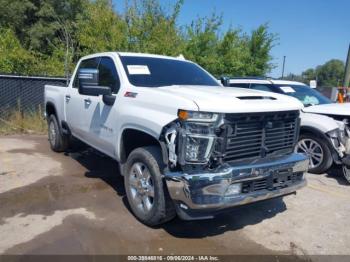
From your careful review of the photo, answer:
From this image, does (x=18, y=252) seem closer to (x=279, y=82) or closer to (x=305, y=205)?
(x=305, y=205)

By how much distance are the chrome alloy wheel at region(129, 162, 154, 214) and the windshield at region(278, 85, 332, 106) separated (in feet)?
15.2

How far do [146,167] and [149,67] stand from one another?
5.51 feet

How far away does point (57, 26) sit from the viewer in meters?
30.9

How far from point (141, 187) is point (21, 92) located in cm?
781

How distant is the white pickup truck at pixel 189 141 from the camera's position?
11.6 ft

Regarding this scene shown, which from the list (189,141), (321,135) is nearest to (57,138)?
(189,141)

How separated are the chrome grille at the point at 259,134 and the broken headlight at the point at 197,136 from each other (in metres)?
0.18

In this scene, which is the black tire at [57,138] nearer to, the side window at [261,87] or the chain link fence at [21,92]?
the chain link fence at [21,92]

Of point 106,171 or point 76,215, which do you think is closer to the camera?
point 76,215

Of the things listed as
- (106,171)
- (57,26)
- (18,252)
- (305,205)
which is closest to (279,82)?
(305,205)

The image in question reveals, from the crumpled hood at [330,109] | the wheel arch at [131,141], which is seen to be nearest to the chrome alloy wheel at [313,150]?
the crumpled hood at [330,109]

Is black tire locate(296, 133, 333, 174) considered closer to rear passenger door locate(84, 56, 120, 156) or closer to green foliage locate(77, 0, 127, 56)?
rear passenger door locate(84, 56, 120, 156)

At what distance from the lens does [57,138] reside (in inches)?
297

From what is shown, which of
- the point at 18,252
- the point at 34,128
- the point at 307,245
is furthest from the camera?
the point at 34,128
